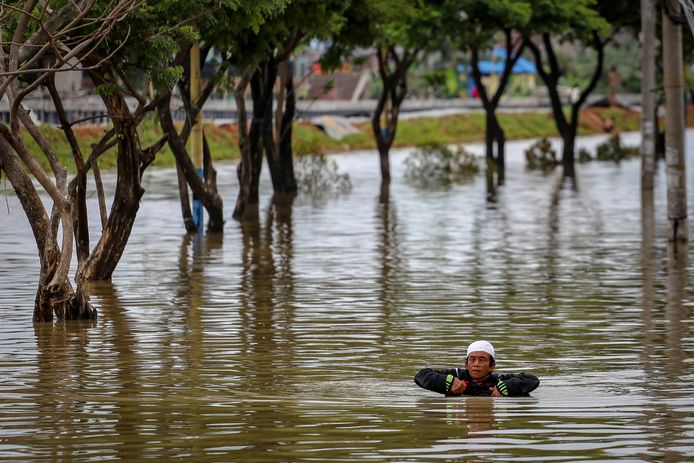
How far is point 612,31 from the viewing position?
54344 millimetres

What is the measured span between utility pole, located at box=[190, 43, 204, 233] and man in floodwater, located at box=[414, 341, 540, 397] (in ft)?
49.9

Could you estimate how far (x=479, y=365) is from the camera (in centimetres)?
1166

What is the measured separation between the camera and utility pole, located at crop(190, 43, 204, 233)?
2716cm

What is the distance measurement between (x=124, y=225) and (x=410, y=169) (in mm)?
33860

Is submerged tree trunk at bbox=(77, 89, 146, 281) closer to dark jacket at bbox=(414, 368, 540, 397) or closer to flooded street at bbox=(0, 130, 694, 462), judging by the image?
flooded street at bbox=(0, 130, 694, 462)

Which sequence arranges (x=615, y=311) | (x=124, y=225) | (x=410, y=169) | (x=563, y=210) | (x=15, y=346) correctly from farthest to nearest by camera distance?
(x=410, y=169) → (x=563, y=210) → (x=124, y=225) → (x=615, y=311) → (x=15, y=346)

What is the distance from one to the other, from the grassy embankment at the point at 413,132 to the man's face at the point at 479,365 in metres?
31.8

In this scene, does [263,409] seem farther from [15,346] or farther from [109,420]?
[15,346]

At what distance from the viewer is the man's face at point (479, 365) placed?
11.6 metres

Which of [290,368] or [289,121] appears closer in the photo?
[290,368]

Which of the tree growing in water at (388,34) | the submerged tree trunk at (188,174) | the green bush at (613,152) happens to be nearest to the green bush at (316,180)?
the tree growing in water at (388,34)

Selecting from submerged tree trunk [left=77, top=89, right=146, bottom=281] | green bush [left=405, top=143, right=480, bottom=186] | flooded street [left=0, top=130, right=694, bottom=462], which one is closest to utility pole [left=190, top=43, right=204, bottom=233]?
flooded street [left=0, top=130, right=694, bottom=462]

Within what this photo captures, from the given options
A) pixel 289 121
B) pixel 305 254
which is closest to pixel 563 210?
pixel 289 121

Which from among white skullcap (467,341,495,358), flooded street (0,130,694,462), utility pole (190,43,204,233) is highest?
utility pole (190,43,204,233)
